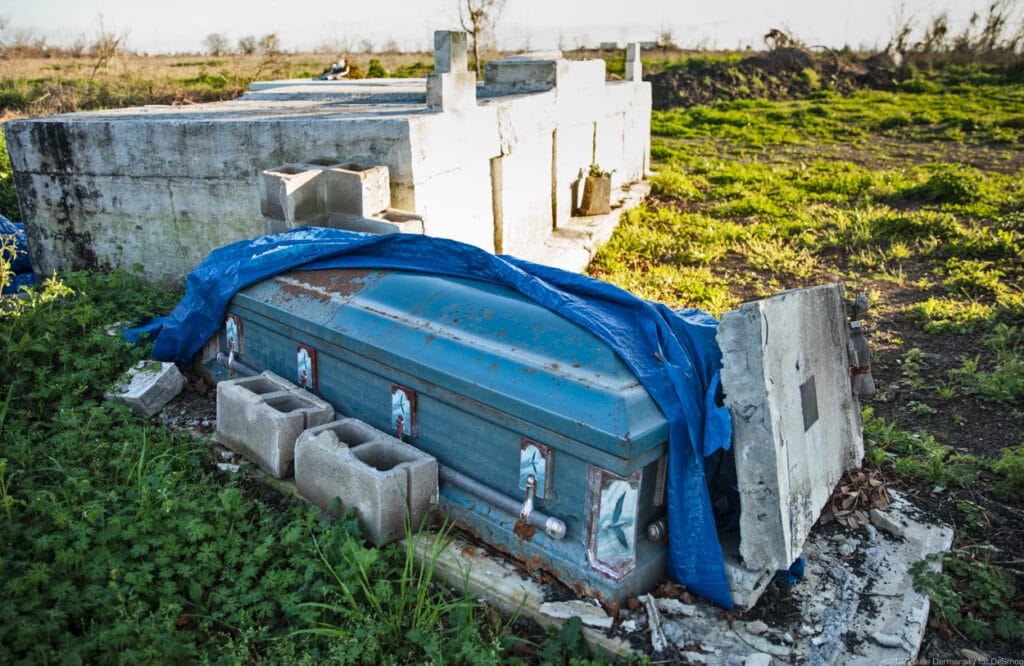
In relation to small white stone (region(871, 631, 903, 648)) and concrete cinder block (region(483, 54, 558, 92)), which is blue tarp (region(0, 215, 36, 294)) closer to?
concrete cinder block (region(483, 54, 558, 92))

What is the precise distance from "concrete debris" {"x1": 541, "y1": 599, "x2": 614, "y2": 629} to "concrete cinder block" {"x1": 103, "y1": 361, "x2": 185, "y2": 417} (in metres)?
2.78

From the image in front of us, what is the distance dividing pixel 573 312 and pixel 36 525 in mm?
2452

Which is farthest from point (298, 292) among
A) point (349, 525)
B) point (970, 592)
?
point (970, 592)

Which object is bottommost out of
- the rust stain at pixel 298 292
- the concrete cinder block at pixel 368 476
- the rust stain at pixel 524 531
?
the rust stain at pixel 524 531

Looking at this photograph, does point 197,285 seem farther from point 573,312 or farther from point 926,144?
point 926,144

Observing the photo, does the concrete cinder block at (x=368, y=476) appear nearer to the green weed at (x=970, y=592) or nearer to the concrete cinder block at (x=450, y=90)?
the green weed at (x=970, y=592)

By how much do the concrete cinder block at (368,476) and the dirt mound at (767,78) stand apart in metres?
20.2

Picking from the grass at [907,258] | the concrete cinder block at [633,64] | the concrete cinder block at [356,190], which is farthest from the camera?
the concrete cinder block at [633,64]

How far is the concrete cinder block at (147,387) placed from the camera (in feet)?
14.8

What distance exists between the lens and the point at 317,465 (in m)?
3.51

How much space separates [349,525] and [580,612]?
1.02 m

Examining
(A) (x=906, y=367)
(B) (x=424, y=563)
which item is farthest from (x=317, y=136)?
(A) (x=906, y=367)

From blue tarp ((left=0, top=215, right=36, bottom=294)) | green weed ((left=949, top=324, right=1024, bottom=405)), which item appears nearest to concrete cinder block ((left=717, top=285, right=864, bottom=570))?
green weed ((left=949, top=324, right=1024, bottom=405))

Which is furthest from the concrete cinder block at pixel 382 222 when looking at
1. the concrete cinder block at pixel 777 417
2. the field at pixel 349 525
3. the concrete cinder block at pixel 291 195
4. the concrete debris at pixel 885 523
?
the concrete debris at pixel 885 523
